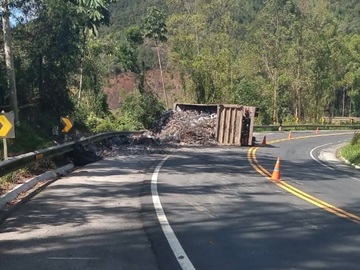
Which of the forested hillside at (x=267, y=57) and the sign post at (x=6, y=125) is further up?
the forested hillside at (x=267, y=57)

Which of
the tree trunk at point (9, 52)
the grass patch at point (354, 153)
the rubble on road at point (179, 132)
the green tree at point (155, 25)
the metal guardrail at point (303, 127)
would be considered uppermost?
the green tree at point (155, 25)

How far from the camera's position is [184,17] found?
203ft

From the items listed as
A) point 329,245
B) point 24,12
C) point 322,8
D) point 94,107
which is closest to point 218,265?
point 329,245

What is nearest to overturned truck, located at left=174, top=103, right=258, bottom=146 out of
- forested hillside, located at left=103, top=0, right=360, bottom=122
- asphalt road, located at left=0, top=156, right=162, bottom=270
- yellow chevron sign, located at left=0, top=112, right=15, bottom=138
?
asphalt road, located at left=0, top=156, right=162, bottom=270

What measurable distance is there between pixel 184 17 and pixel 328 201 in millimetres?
51858

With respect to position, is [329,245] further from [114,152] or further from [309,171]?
[114,152]

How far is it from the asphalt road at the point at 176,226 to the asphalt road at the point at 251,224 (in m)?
0.01

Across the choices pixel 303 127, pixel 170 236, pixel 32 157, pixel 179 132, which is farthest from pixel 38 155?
pixel 303 127

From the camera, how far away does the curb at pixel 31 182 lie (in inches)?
402

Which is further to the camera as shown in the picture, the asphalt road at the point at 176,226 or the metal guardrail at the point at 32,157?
the metal guardrail at the point at 32,157

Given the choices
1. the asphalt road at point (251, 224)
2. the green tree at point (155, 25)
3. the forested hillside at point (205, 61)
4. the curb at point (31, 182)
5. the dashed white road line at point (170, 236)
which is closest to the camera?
the dashed white road line at point (170, 236)

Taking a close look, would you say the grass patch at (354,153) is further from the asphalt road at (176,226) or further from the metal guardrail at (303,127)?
the metal guardrail at (303,127)

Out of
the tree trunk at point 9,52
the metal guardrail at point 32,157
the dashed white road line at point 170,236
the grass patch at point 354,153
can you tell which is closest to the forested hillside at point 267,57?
the grass patch at point 354,153

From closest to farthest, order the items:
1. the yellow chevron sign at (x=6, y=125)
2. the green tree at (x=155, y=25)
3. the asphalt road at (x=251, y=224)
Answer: the asphalt road at (x=251, y=224) → the yellow chevron sign at (x=6, y=125) → the green tree at (x=155, y=25)
